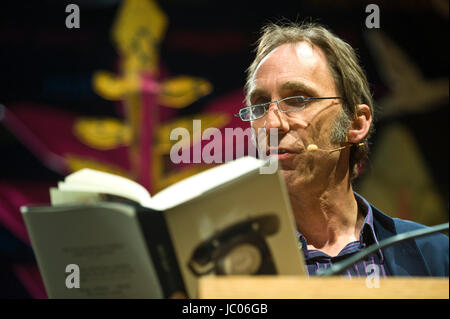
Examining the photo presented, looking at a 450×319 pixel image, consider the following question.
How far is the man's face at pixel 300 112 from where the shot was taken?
1617mm

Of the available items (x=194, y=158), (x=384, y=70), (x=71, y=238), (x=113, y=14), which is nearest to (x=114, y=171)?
(x=194, y=158)

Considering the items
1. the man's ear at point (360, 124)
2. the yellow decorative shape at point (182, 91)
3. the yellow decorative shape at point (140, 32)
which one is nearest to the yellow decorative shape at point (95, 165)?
the yellow decorative shape at point (182, 91)

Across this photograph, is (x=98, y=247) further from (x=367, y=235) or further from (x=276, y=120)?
(x=367, y=235)

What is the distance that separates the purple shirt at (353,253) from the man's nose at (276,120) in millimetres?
326

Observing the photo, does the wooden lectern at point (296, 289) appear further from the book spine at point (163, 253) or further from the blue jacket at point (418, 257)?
the blue jacket at point (418, 257)

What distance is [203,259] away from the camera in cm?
98

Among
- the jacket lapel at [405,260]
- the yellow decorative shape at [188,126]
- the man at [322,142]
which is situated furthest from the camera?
the yellow decorative shape at [188,126]

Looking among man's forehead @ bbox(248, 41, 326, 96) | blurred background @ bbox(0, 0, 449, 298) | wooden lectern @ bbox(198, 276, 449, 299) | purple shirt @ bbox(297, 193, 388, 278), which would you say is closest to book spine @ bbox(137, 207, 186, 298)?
wooden lectern @ bbox(198, 276, 449, 299)

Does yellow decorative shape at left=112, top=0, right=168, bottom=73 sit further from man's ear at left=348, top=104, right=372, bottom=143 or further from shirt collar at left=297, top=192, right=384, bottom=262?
shirt collar at left=297, top=192, right=384, bottom=262

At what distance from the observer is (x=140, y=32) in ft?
11.6

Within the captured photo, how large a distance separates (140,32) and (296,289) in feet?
9.69

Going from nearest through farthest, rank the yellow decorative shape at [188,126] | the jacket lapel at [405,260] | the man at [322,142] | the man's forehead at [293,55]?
the jacket lapel at [405,260] → the man at [322,142] → the man's forehead at [293,55] → the yellow decorative shape at [188,126]

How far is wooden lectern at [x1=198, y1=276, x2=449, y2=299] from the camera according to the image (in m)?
0.84
